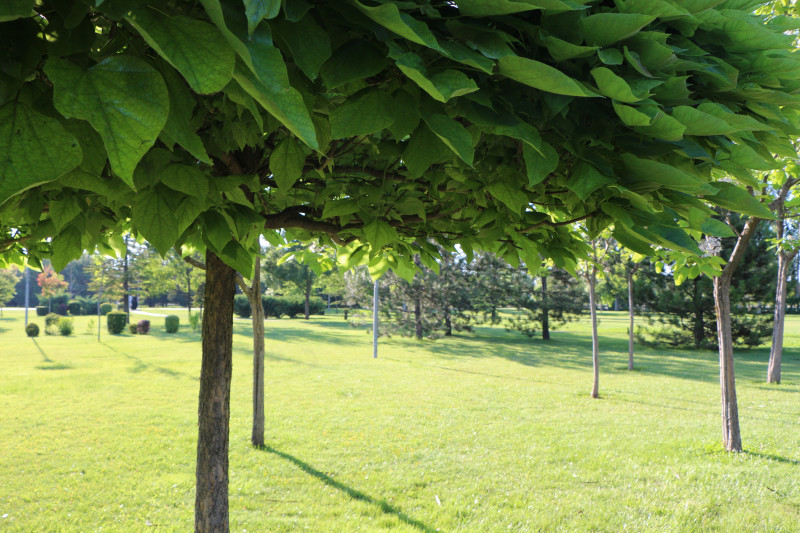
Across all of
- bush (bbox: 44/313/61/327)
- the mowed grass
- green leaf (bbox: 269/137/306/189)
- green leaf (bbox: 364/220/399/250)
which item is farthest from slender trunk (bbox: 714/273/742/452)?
bush (bbox: 44/313/61/327)

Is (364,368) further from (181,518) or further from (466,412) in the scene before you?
(181,518)

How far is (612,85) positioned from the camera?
89cm

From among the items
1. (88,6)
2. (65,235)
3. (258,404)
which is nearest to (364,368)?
(258,404)

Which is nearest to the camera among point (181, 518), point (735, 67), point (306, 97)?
point (306, 97)

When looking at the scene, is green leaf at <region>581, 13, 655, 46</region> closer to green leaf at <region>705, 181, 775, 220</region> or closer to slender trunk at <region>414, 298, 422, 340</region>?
green leaf at <region>705, 181, 775, 220</region>

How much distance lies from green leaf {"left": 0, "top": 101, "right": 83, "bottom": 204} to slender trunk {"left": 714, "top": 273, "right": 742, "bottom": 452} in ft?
26.5

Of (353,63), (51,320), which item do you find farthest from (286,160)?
(51,320)

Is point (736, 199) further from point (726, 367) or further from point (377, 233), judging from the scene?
point (726, 367)

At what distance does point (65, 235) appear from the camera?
1.63 m

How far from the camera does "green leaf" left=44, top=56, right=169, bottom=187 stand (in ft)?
2.04

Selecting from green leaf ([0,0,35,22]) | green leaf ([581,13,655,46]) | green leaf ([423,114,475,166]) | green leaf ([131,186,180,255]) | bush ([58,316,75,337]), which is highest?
green leaf ([581,13,655,46])

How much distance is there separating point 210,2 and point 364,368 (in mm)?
16435

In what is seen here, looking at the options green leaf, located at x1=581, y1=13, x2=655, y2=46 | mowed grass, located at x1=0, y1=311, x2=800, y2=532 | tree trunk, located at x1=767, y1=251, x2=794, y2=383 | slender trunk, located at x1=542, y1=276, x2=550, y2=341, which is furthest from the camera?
slender trunk, located at x1=542, y1=276, x2=550, y2=341

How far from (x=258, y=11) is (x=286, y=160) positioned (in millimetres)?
718
